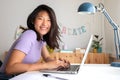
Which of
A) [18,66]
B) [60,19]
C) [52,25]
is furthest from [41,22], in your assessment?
[60,19]

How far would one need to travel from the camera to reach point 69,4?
3.81 m

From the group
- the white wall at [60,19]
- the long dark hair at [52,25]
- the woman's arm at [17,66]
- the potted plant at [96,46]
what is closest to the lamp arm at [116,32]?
the long dark hair at [52,25]

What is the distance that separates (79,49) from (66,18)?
63 centimetres

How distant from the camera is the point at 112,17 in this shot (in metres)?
3.38

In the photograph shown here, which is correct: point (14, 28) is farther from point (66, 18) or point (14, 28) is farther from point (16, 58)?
point (16, 58)

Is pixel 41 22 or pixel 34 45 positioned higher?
pixel 41 22

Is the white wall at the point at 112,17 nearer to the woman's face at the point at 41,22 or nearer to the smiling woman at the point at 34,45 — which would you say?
the smiling woman at the point at 34,45

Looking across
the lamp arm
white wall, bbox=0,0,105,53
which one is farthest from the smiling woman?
white wall, bbox=0,0,105,53

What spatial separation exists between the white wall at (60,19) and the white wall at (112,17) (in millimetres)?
175

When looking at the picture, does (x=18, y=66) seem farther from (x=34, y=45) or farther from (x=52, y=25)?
(x=52, y=25)

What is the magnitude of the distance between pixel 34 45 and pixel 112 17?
2175mm

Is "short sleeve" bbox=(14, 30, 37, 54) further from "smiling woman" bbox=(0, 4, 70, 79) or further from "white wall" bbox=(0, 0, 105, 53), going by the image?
"white wall" bbox=(0, 0, 105, 53)

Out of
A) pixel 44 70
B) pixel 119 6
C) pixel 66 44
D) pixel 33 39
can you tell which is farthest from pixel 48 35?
pixel 66 44

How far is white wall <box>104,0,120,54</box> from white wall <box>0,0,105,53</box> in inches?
6.9
